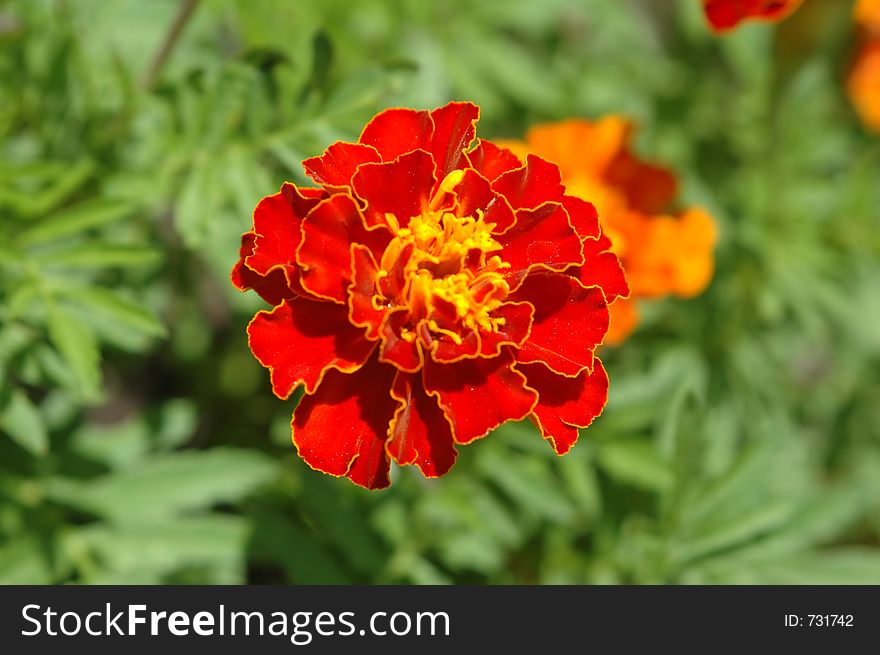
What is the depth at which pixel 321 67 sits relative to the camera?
158cm

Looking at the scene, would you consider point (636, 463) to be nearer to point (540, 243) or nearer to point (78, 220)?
point (540, 243)

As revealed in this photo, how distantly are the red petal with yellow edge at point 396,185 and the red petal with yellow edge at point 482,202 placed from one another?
1.9 inches

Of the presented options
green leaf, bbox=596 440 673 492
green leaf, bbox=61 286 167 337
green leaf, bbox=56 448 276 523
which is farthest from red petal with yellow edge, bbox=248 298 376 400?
green leaf, bbox=596 440 673 492

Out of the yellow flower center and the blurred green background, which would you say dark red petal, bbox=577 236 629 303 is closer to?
the yellow flower center

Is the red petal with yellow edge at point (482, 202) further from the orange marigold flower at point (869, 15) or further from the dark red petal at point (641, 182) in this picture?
the orange marigold flower at point (869, 15)

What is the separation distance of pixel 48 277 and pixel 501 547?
102cm

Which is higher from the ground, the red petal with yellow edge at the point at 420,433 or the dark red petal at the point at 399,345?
the dark red petal at the point at 399,345

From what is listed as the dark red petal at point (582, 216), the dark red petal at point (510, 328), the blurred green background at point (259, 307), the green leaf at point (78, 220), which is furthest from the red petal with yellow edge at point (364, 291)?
the green leaf at point (78, 220)

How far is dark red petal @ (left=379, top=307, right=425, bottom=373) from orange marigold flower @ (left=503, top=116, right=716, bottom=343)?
0.75 m

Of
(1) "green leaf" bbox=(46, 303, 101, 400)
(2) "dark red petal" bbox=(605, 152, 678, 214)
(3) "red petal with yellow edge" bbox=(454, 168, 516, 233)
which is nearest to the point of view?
(3) "red petal with yellow edge" bbox=(454, 168, 516, 233)

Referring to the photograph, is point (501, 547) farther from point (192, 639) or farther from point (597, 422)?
point (192, 639)

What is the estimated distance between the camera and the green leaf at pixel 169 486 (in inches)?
73.6

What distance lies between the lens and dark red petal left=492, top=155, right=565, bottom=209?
1295 mm

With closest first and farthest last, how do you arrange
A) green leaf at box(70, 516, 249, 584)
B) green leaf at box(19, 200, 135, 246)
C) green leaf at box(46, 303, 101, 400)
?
green leaf at box(46, 303, 101, 400)
green leaf at box(19, 200, 135, 246)
green leaf at box(70, 516, 249, 584)
